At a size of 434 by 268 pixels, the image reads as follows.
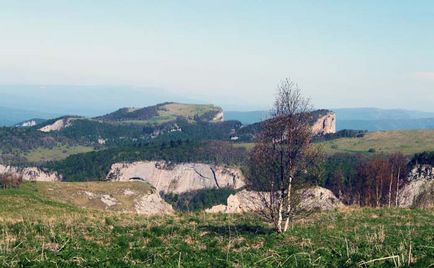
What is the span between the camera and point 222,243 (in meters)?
22.0

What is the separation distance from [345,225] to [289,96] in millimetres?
9940

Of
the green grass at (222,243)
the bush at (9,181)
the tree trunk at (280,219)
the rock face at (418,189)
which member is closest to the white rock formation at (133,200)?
the bush at (9,181)

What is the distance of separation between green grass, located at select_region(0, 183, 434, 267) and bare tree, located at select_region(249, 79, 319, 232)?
1.63 metres

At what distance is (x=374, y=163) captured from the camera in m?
80.9

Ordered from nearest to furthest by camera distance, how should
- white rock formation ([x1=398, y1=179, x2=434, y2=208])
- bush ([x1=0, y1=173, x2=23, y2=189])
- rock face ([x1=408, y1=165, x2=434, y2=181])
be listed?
1. bush ([x1=0, y1=173, x2=23, y2=189])
2. white rock formation ([x1=398, y1=179, x2=434, y2=208])
3. rock face ([x1=408, y1=165, x2=434, y2=181])

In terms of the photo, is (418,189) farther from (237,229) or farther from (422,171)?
(237,229)

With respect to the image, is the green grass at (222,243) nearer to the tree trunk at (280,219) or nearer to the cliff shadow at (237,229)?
the cliff shadow at (237,229)

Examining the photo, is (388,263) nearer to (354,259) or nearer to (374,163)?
(354,259)

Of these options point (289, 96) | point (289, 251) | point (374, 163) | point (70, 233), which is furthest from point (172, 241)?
point (374, 163)

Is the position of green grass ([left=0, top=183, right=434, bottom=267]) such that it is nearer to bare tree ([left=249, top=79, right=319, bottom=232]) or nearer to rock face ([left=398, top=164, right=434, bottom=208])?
bare tree ([left=249, top=79, right=319, bottom=232])

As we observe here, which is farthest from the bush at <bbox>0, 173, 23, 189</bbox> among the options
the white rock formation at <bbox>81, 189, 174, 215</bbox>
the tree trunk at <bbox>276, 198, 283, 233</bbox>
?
the tree trunk at <bbox>276, 198, 283, 233</bbox>

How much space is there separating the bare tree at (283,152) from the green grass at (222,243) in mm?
1634

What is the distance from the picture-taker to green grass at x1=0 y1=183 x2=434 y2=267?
15.0 meters

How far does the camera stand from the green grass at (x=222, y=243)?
15.0m
